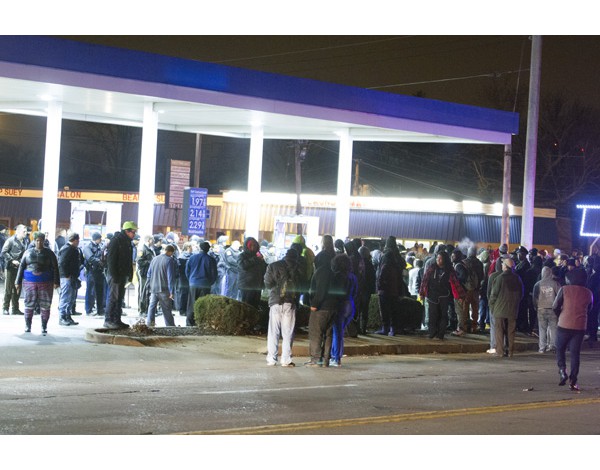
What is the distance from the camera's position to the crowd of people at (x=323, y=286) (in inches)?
624

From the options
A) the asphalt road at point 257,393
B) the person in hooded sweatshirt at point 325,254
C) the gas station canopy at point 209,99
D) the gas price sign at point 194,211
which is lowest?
the asphalt road at point 257,393

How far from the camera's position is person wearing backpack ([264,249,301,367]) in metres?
15.7

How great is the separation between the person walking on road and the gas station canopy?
5254 millimetres

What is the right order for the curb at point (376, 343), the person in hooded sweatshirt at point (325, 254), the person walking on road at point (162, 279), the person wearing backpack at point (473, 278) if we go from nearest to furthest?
1. the person in hooded sweatshirt at point (325, 254)
2. the curb at point (376, 343)
3. the person walking on road at point (162, 279)
4. the person wearing backpack at point (473, 278)

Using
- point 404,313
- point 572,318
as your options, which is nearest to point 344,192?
point 404,313

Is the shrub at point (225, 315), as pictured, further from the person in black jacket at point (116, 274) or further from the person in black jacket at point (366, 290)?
the person in black jacket at point (366, 290)

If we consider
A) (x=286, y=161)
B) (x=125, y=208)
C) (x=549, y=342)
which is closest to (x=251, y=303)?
(x=549, y=342)

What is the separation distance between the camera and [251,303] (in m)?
19.5

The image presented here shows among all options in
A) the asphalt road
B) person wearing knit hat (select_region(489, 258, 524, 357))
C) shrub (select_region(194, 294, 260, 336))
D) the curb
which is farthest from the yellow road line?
shrub (select_region(194, 294, 260, 336))

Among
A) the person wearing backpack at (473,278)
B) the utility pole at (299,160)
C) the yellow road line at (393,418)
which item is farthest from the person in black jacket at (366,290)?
the utility pole at (299,160)

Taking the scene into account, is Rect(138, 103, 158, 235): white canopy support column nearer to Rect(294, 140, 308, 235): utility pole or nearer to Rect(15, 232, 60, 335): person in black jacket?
Rect(15, 232, 60, 335): person in black jacket

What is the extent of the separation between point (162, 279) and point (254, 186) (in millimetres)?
9663

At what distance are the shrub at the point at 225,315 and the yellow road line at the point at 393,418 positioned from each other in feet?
25.2

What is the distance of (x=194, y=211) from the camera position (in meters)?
26.6
